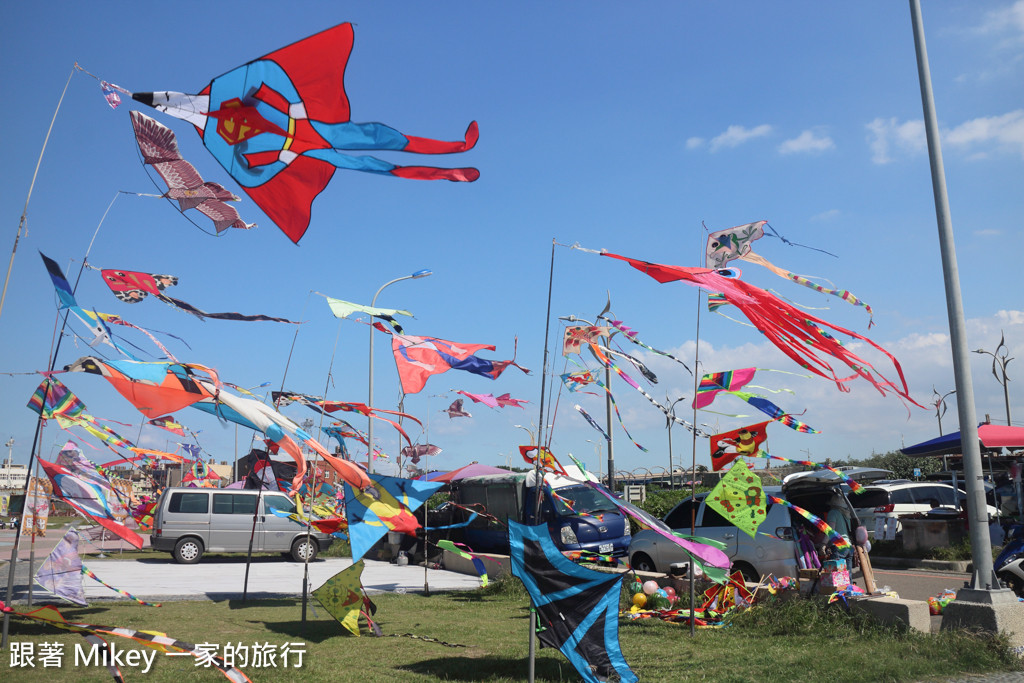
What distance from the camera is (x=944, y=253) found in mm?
7500

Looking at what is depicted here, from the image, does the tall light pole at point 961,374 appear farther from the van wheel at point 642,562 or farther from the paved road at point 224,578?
the paved road at point 224,578

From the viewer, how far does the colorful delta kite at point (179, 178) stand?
13.9 feet

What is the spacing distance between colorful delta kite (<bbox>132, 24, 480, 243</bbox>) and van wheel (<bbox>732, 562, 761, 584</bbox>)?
26.4 ft

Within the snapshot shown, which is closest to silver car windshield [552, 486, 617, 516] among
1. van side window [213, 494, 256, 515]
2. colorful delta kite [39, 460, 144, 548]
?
colorful delta kite [39, 460, 144, 548]

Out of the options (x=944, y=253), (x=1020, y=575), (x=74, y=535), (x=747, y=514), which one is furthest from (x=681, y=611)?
(x=74, y=535)

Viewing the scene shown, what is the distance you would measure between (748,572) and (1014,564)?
10.0ft

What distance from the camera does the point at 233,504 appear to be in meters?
18.4

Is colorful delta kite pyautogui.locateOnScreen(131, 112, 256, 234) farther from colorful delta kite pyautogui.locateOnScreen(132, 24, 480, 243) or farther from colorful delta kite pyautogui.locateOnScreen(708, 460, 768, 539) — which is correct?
colorful delta kite pyautogui.locateOnScreen(708, 460, 768, 539)

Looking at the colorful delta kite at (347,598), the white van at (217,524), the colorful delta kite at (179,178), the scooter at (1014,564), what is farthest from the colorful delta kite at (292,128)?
the white van at (217,524)

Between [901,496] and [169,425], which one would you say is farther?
[901,496]

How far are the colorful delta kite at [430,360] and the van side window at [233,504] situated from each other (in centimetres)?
1260

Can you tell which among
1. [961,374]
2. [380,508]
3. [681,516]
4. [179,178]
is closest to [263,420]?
[380,508]

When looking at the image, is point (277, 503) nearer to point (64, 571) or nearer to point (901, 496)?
point (64, 571)

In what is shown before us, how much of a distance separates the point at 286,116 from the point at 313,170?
0.28m
